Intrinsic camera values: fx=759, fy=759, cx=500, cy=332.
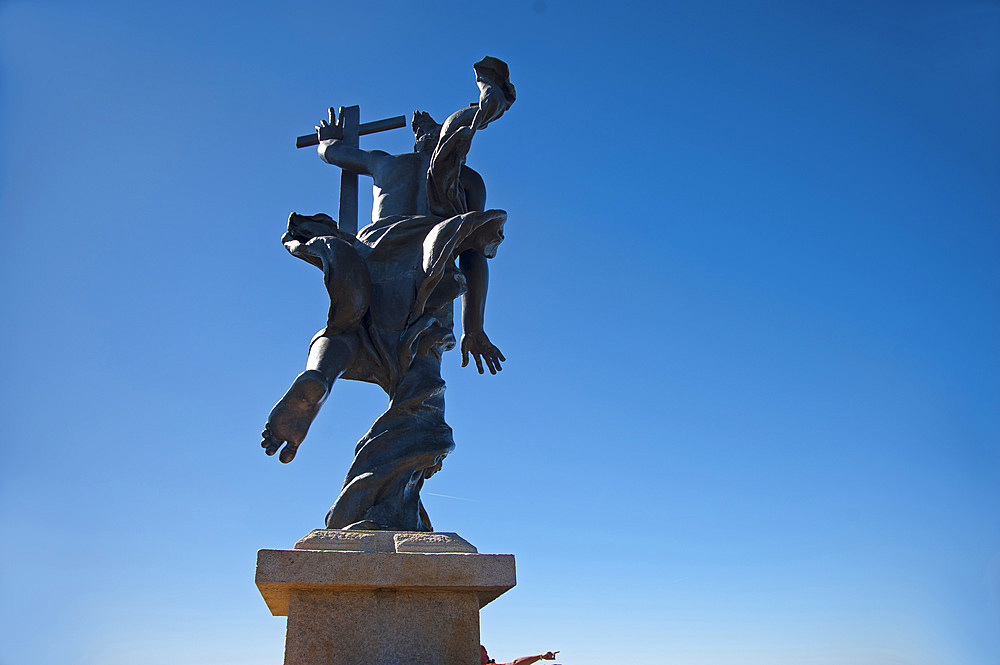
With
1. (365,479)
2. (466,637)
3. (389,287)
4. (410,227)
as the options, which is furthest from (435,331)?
(466,637)

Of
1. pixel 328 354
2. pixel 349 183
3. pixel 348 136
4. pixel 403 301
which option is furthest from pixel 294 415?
pixel 348 136

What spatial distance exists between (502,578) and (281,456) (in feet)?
4.08

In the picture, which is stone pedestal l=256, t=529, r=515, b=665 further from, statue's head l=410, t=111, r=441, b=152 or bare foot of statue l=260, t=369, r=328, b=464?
statue's head l=410, t=111, r=441, b=152

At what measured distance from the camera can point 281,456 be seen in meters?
3.71

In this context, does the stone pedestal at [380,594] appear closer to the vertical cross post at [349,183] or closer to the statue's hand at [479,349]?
the statue's hand at [479,349]

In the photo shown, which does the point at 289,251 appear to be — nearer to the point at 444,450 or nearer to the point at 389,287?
the point at 389,287

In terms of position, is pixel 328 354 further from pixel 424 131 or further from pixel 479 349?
pixel 424 131

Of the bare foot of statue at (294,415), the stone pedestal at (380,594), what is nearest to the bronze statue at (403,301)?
the bare foot of statue at (294,415)

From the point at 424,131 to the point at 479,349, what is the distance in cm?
144

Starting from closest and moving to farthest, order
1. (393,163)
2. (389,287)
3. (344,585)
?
(344,585), (389,287), (393,163)

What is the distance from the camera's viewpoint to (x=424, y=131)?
4.86 meters

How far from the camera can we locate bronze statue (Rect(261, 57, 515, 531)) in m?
3.71

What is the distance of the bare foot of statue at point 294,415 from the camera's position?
3.68 metres

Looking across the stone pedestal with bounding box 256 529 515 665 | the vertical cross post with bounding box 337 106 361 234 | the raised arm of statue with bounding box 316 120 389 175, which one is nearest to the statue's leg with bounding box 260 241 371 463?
the stone pedestal with bounding box 256 529 515 665
